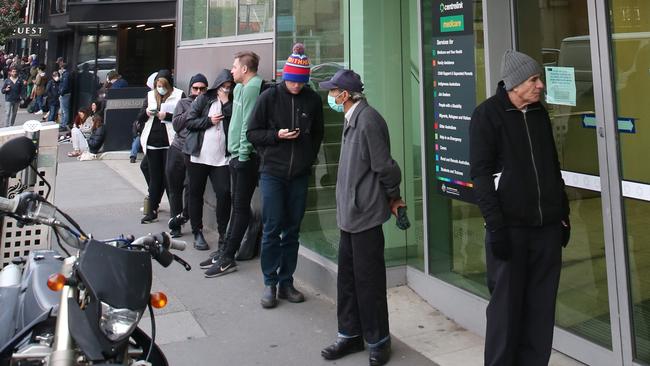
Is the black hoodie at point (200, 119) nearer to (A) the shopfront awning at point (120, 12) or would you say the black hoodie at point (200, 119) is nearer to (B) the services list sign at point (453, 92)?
(B) the services list sign at point (453, 92)

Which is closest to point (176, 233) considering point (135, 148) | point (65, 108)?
point (135, 148)

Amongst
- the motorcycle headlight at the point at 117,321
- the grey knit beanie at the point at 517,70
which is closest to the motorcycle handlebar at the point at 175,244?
the motorcycle headlight at the point at 117,321

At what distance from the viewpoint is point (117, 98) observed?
1455 cm

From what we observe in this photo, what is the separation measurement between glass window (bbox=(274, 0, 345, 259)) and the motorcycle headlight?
11.4ft

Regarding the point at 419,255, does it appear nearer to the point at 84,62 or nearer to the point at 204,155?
the point at 204,155

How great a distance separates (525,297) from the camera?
3.55m

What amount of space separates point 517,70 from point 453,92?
1429 millimetres

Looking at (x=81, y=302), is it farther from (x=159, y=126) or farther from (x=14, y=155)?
(x=159, y=126)

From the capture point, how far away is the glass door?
12.9 ft

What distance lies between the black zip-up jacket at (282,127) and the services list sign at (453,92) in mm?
1024

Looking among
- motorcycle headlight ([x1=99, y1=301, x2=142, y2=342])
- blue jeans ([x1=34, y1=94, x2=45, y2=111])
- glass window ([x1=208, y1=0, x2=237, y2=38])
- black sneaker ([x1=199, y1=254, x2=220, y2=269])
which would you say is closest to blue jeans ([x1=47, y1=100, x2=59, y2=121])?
Result: blue jeans ([x1=34, y1=94, x2=45, y2=111])

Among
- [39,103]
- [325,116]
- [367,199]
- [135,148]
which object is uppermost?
[39,103]

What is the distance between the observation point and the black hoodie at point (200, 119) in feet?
21.7

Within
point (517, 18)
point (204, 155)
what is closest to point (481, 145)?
point (517, 18)
